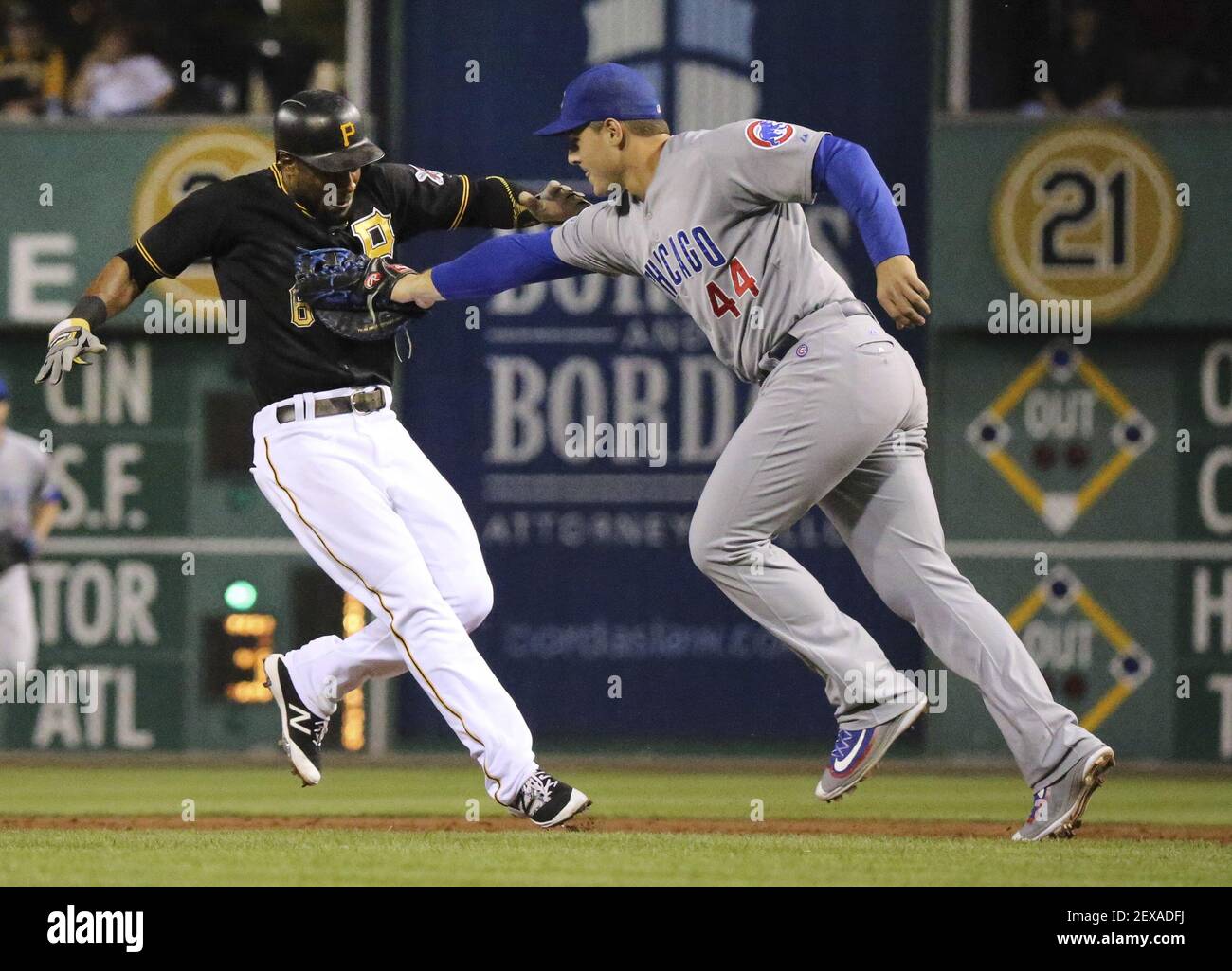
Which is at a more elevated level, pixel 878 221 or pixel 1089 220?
pixel 1089 220

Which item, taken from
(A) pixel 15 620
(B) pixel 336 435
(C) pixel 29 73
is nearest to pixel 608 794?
(B) pixel 336 435

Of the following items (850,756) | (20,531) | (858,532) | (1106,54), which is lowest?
(850,756)

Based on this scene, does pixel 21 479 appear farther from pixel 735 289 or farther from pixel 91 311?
pixel 735 289

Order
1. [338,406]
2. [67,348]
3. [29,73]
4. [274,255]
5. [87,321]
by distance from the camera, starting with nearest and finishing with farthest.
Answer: [67,348], [87,321], [338,406], [274,255], [29,73]

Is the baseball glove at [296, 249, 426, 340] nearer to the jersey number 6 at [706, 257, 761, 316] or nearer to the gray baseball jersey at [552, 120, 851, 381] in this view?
the gray baseball jersey at [552, 120, 851, 381]

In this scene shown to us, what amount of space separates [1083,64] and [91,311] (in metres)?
5.53

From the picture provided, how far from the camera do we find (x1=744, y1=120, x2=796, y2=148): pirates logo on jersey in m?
5.38

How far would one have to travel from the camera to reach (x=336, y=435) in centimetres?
593

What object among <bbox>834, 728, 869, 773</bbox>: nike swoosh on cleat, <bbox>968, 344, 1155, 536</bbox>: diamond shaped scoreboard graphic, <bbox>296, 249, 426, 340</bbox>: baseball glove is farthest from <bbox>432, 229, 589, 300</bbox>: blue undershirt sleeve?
<bbox>968, 344, 1155, 536</bbox>: diamond shaped scoreboard graphic

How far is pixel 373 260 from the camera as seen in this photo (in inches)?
236

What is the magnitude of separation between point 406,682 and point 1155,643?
3.51m

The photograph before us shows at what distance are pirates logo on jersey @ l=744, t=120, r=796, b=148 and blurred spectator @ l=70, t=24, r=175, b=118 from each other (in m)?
5.13

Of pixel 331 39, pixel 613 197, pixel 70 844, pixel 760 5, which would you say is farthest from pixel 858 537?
pixel 331 39

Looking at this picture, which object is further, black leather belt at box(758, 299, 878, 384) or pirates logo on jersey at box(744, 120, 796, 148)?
black leather belt at box(758, 299, 878, 384)
